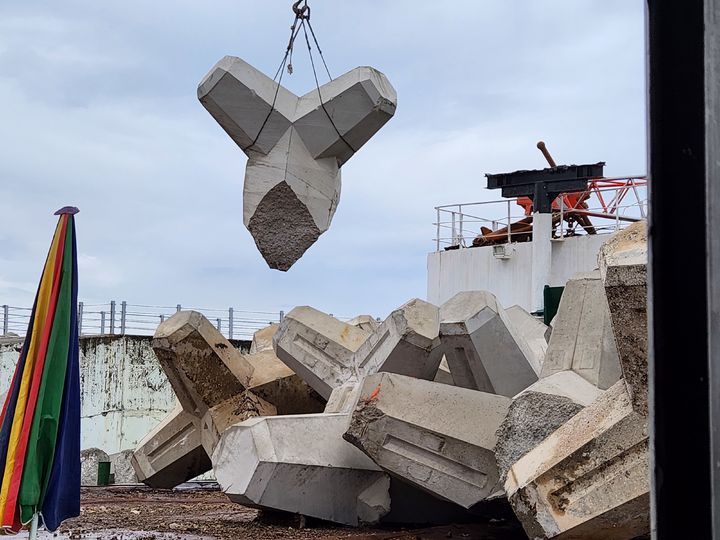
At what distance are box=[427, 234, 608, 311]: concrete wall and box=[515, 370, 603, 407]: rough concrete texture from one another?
34.6 feet

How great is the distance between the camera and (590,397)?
5094 millimetres

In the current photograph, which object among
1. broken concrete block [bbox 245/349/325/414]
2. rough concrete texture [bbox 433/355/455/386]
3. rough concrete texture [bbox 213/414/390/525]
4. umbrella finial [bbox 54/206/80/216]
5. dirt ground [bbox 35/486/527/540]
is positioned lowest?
dirt ground [bbox 35/486/527/540]

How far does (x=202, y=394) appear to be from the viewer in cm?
852

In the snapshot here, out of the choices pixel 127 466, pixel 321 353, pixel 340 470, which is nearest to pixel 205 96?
pixel 321 353

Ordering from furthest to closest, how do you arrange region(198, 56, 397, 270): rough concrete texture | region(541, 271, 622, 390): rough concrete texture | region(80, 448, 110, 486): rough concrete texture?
region(80, 448, 110, 486): rough concrete texture
region(198, 56, 397, 270): rough concrete texture
region(541, 271, 622, 390): rough concrete texture

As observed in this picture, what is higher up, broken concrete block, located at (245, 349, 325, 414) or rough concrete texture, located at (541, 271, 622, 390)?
rough concrete texture, located at (541, 271, 622, 390)

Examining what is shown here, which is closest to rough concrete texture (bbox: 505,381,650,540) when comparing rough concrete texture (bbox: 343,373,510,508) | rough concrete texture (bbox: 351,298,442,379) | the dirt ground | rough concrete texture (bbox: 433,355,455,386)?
rough concrete texture (bbox: 343,373,510,508)

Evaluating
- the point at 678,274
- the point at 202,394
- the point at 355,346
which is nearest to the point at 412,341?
the point at 355,346

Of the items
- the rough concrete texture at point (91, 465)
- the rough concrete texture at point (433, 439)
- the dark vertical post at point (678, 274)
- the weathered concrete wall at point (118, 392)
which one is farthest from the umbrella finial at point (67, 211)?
the weathered concrete wall at point (118, 392)

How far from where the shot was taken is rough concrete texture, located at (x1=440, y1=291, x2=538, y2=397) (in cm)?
633

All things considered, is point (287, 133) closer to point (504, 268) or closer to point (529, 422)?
point (529, 422)

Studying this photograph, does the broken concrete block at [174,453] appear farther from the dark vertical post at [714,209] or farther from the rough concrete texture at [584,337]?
the dark vertical post at [714,209]

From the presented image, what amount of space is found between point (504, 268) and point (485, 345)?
1049 cm

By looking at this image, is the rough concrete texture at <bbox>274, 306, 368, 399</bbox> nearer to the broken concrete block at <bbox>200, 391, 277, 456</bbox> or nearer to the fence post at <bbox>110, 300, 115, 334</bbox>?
the broken concrete block at <bbox>200, 391, 277, 456</bbox>
